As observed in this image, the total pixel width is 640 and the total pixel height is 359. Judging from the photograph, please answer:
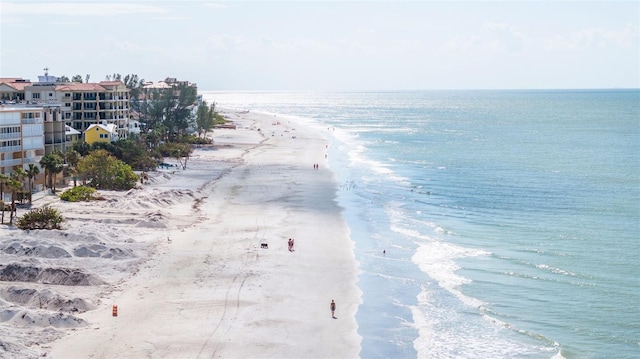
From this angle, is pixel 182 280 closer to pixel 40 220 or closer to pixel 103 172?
pixel 40 220

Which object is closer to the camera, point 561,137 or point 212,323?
point 212,323

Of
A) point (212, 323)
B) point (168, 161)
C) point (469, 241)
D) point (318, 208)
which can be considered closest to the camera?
point (212, 323)

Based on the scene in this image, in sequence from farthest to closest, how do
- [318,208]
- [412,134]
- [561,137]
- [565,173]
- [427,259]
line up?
[412,134], [561,137], [565,173], [318,208], [427,259]

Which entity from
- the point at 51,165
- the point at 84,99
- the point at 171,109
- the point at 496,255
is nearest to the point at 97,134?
the point at 84,99

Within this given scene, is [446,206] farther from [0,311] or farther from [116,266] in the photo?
[0,311]

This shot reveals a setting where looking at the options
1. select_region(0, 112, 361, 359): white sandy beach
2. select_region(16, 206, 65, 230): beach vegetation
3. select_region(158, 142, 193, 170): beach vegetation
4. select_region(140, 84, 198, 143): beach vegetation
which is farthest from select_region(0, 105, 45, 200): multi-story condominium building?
select_region(140, 84, 198, 143): beach vegetation

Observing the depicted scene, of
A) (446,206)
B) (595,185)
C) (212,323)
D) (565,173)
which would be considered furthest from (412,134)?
(212,323)
